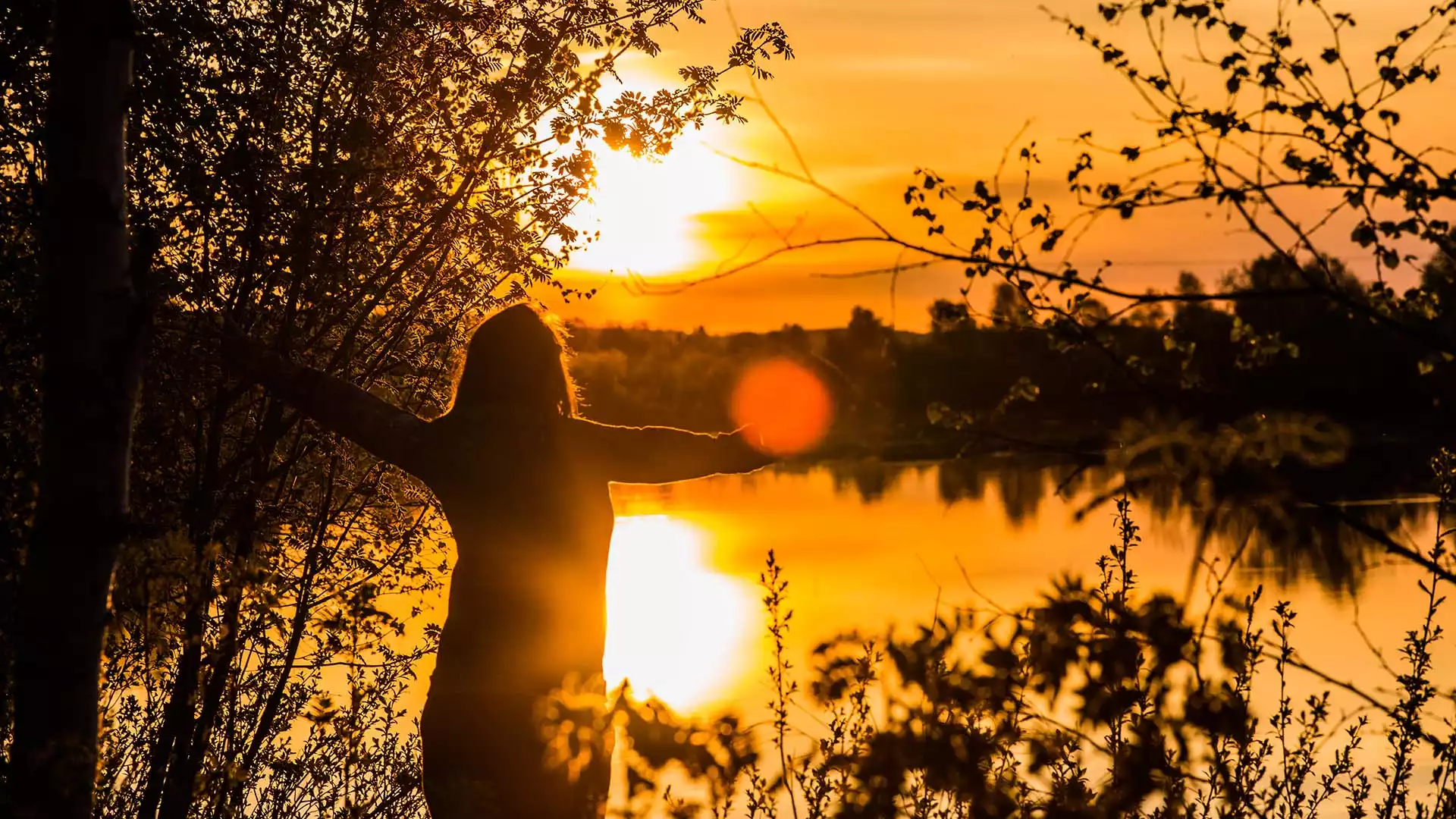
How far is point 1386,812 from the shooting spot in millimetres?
5973

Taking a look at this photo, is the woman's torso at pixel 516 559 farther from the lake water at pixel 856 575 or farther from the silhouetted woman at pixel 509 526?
the lake water at pixel 856 575

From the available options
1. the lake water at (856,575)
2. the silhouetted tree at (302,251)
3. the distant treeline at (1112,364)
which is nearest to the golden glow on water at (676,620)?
the lake water at (856,575)

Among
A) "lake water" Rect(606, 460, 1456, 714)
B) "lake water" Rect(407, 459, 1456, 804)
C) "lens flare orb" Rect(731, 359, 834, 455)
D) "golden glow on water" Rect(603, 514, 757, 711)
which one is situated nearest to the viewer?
"lens flare orb" Rect(731, 359, 834, 455)

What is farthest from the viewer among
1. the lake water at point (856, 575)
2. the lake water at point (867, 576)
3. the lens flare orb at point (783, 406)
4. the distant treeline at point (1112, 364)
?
the lake water at point (856, 575)

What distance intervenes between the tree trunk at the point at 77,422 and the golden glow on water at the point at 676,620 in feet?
78.0

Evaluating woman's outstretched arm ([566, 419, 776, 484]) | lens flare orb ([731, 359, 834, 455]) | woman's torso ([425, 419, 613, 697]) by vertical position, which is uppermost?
lens flare orb ([731, 359, 834, 455])

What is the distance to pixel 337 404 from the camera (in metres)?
4.98

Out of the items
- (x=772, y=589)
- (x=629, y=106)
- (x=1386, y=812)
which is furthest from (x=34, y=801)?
(x=629, y=106)

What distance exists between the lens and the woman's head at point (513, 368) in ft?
16.2

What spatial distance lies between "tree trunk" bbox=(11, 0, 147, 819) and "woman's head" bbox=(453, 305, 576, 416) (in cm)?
151

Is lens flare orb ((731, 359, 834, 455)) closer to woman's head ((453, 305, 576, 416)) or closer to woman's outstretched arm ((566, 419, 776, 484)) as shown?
woman's outstretched arm ((566, 419, 776, 484))

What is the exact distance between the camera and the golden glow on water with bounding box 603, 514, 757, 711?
3347cm

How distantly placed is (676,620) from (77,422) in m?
39.7

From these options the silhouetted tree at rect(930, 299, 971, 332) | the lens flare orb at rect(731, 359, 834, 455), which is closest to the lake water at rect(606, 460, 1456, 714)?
the lens flare orb at rect(731, 359, 834, 455)
